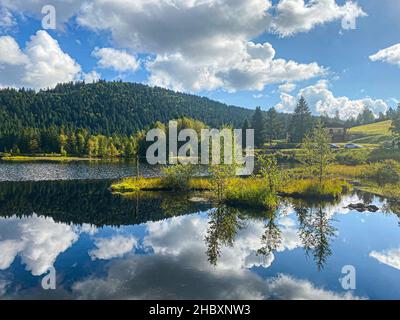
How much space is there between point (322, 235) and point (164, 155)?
361ft

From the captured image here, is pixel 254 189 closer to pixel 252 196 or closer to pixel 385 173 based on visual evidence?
pixel 252 196

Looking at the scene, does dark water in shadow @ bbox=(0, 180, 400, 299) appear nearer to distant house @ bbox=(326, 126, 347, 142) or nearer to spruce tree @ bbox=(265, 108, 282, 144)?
distant house @ bbox=(326, 126, 347, 142)

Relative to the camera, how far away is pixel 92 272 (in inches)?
794

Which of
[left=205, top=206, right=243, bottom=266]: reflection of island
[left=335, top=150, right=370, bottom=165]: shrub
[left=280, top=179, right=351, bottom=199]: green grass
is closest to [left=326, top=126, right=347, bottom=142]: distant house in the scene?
[left=335, top=150, right=370, bottom=165]: shrub

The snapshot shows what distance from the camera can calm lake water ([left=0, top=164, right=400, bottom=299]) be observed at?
1817 cm

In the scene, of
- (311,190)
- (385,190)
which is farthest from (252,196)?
(385,190)

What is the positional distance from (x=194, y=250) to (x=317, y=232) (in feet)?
38.7

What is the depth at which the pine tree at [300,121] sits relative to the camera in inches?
5212

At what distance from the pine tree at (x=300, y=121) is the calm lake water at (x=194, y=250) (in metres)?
93.1

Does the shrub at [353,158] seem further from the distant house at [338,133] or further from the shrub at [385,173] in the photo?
the distant house at [338,133]

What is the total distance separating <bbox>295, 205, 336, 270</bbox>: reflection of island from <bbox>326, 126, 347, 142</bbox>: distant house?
10435 centimetres

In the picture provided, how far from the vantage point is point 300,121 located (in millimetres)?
133750
